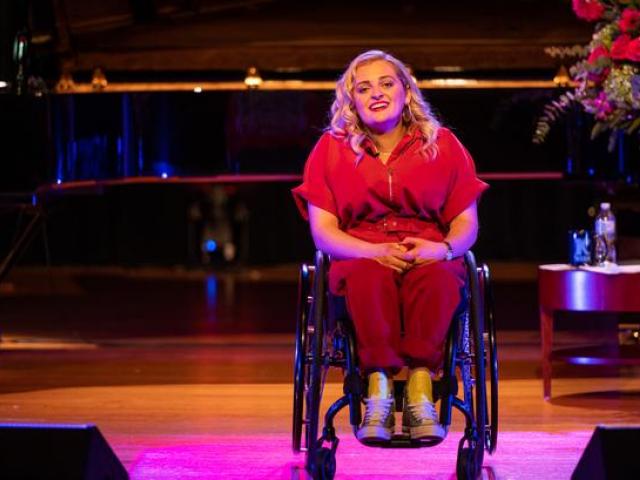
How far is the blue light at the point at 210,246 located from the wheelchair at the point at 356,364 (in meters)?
6.87

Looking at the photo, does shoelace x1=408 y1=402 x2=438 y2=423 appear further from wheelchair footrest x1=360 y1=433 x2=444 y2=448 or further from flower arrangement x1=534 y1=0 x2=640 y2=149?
flower arrangement x1=534 y1=0 x2=640 y2=149

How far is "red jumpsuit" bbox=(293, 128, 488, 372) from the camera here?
3260mm

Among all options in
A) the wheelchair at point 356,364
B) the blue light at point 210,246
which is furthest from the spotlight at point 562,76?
the blue light at point 210,246

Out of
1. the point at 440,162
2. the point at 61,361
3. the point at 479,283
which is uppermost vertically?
the point at 440,162

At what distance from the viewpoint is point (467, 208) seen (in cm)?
357

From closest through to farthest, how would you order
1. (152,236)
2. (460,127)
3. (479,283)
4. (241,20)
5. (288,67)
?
(479,283) → (460,127) → (288,67) → (241,20) → (152,236)

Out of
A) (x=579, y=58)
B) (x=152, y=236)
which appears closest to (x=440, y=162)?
(x=579, y=58)

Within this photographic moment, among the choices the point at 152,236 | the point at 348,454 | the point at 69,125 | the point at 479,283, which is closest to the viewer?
the point at 479,283

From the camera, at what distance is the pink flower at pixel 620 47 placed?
181 inches

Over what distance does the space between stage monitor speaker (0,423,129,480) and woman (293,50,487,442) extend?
69 centimetres

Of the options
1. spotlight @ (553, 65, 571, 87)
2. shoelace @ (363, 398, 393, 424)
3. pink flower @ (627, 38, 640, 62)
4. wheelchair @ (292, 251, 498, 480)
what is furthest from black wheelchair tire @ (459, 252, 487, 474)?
spotlight @ (553, 65, 571, 87)

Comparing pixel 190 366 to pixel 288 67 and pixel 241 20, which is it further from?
pixel 241 20

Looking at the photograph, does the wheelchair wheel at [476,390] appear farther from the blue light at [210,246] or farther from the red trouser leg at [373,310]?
the blue light at [210,246]

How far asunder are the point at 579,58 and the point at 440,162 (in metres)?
3.24
